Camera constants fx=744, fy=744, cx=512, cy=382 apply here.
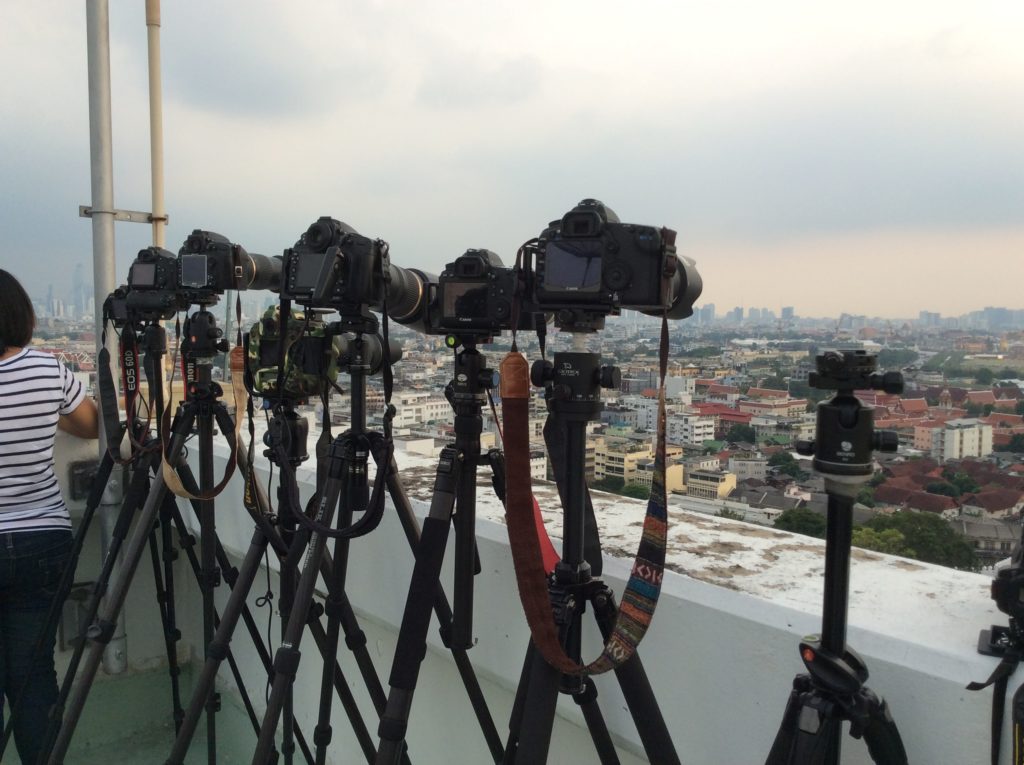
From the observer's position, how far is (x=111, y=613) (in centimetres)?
209

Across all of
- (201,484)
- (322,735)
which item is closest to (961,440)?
(322,735)

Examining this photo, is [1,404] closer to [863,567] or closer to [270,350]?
[270,350]

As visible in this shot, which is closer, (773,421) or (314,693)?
(773,421)

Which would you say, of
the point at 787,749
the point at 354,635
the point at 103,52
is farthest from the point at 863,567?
the point at 103,52

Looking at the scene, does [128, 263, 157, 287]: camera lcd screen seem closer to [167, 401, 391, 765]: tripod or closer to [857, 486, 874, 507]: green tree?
[167, 401, 391, 765]: tripod

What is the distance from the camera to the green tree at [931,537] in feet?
3.86

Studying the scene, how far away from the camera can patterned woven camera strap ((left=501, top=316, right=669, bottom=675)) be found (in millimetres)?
1049

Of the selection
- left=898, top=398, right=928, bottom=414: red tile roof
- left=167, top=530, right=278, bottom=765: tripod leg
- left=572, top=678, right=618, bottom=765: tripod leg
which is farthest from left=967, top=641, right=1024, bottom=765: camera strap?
left=167, top=530, right=278, bottom=765: tripod leg

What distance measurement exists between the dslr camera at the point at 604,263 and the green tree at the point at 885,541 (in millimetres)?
592

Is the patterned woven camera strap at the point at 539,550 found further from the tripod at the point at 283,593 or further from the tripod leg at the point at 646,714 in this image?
the tripod at the point at 283,593

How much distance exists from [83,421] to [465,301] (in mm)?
1967

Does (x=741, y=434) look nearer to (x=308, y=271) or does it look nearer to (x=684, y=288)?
(x=684, y=288)

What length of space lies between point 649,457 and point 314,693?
5.50 ft

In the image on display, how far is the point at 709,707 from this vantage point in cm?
123
